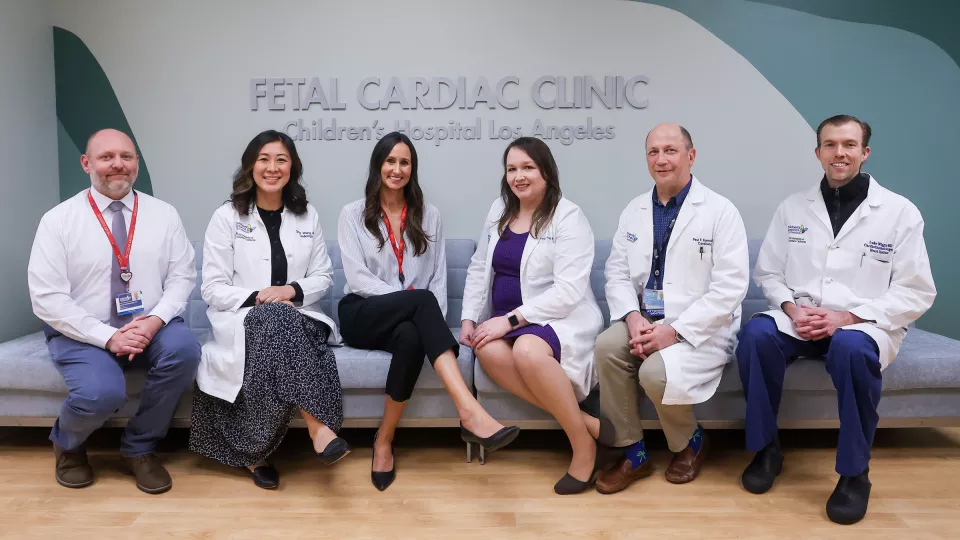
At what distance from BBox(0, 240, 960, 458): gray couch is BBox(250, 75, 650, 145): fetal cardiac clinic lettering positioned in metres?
1.48

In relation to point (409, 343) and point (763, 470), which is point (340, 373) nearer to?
point (409, 343)

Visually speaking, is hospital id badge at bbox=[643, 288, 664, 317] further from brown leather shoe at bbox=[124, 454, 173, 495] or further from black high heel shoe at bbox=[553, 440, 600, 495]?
brown leather shoe at bbox=[124, 454, 173, 495]

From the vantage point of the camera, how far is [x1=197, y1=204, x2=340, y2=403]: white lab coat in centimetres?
273

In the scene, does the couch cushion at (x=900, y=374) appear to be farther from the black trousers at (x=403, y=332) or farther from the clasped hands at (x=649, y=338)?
the black trousers at (x=403, y=332)

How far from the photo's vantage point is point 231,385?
2.59m

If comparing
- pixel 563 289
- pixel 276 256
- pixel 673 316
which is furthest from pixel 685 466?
pixel 276 256

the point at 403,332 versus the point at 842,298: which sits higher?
the point at 842,298

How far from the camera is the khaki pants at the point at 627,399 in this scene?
2.58 m

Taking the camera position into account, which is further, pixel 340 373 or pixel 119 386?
pixel 340 373

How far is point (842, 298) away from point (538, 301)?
4.16 feet

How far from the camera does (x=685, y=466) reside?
8.63ft

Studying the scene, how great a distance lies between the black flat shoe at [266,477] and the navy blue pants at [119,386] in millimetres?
426

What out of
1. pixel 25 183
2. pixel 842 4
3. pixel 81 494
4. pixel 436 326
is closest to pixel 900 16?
pixel 842 4

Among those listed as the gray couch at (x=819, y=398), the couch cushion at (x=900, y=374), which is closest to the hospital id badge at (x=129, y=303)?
the gray couch at (x=819, y=398)
